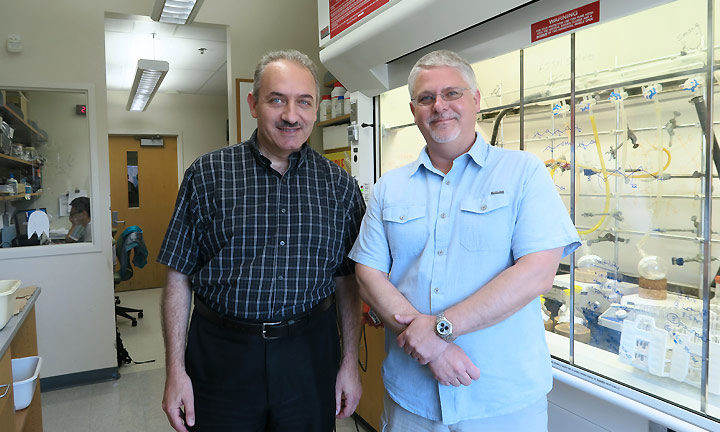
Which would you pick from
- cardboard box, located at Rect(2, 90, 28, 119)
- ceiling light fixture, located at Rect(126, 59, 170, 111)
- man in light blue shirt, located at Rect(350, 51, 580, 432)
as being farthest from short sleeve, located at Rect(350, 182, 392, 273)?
ceiling light fixture, located at Rect(126, 59, 170, 111)

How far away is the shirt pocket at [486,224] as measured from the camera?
120cm

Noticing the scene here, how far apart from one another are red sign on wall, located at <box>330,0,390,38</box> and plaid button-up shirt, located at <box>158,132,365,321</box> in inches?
32.2

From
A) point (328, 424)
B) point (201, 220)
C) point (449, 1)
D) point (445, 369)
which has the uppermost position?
point (449, 1)

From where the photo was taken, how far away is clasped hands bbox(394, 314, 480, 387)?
1.14 metres

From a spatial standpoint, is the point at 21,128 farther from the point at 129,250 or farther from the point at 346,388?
the point at 346,388

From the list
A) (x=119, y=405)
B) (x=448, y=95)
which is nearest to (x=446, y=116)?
(x=448, y=95)

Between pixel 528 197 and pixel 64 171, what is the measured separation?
350 centimetres

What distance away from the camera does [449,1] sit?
1.55 m

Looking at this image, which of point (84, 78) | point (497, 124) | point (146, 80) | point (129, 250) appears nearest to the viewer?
point (497, 124)

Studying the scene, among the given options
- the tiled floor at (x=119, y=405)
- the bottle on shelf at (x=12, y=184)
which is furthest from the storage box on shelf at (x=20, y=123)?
the tiled floor at (x=119, y=405)

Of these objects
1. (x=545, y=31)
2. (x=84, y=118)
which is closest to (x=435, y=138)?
(x=545, y=31)

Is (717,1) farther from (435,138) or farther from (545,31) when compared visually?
(435,138)

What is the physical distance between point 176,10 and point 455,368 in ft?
9.43

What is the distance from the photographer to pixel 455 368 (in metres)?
1.14
